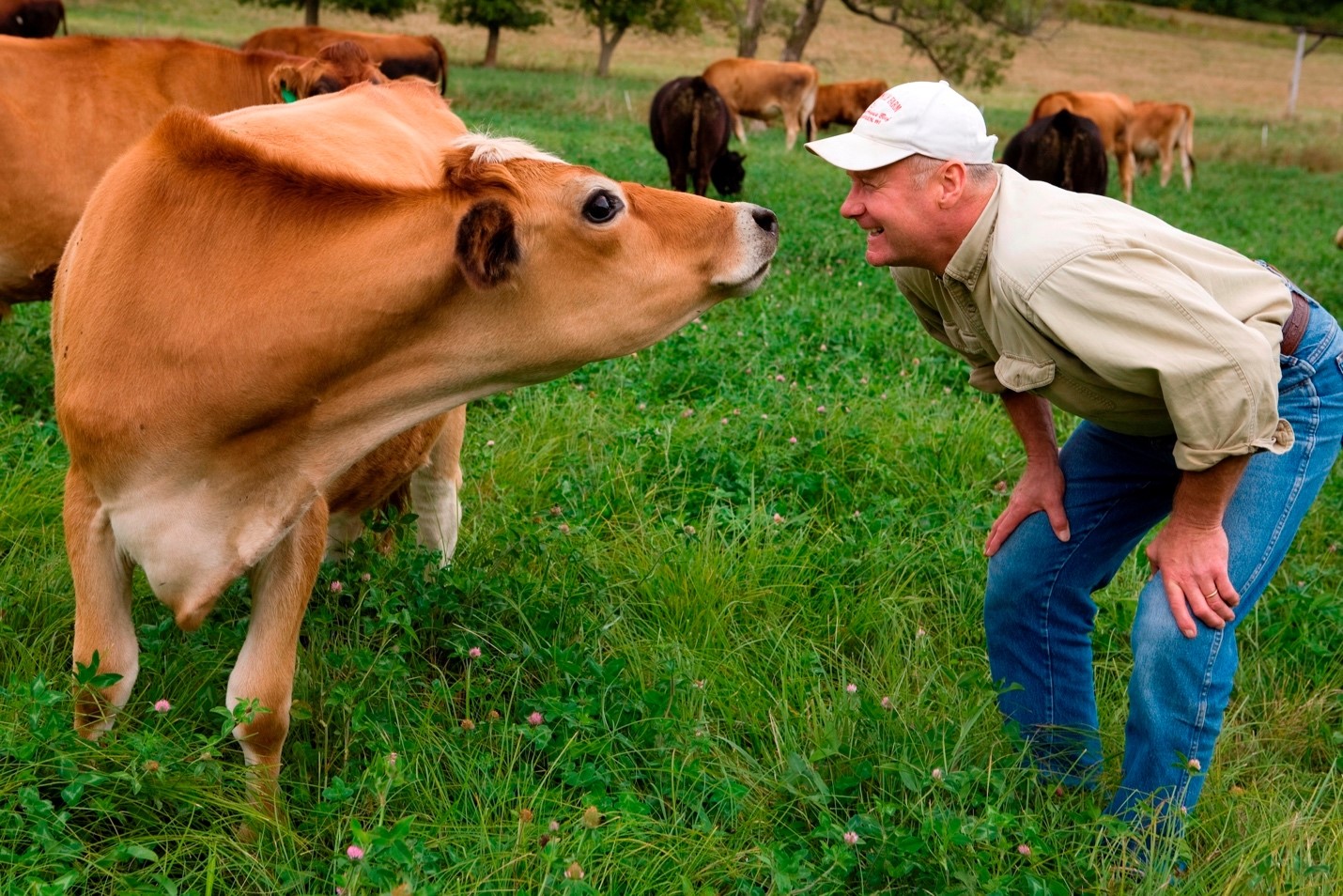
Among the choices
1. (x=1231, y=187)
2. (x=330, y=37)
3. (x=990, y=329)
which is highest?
(x=990, y=329)

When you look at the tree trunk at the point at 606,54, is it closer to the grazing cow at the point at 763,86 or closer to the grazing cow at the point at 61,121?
the grazing cow at the point at 763,86

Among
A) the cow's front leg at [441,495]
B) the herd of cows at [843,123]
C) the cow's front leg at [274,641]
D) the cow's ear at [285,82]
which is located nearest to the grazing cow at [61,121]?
the cow's ear at [285,82]

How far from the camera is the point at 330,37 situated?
2052 centimetres

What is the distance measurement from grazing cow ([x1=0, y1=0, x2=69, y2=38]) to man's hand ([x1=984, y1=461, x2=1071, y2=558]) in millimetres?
20093

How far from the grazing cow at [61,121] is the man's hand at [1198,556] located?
15.7ft

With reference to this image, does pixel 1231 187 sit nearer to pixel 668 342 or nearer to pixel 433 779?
pixel 668 342

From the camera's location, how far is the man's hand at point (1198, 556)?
277 cm

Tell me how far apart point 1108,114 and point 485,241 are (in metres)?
23.9

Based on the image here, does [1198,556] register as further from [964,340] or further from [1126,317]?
[964,340]

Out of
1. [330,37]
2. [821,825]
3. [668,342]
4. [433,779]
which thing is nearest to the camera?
[821,825]

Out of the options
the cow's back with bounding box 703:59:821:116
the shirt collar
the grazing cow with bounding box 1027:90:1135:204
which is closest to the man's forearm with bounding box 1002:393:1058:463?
the shirt collar

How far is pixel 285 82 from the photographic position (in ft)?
22.6

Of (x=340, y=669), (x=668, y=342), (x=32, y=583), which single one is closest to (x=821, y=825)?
(x=340, y=669)

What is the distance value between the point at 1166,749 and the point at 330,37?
2036 centimetres
